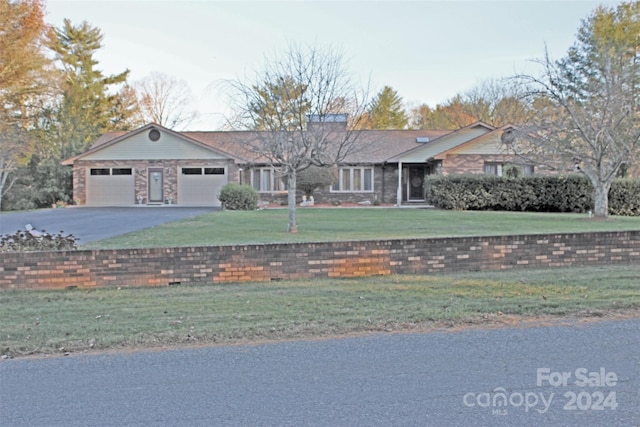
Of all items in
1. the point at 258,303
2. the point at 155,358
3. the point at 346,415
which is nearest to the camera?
the point at 346,415

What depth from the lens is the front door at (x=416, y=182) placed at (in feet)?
94.7

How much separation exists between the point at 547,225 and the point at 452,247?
7.78 metres

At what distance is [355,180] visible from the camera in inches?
1142

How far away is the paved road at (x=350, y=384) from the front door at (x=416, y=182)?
24026mm

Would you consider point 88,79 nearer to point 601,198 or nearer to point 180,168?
point 180,168

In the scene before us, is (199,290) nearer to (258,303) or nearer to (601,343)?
(258,303)

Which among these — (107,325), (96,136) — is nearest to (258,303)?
(107,325)

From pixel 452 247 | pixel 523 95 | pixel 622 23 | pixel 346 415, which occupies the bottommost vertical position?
pixel 346 415

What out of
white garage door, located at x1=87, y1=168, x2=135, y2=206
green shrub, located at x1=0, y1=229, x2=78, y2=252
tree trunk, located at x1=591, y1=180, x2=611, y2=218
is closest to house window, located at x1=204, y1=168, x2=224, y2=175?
white garage door, located at x1=87, y1=168, x2=135, y2=206

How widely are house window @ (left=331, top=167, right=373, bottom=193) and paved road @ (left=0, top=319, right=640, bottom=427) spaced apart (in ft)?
78.6

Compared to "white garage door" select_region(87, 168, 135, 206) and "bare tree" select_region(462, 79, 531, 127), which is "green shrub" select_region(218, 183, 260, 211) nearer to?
"white garage door" select_region(87, 168, 135, 206)

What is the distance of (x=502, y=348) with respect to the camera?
4668mm
